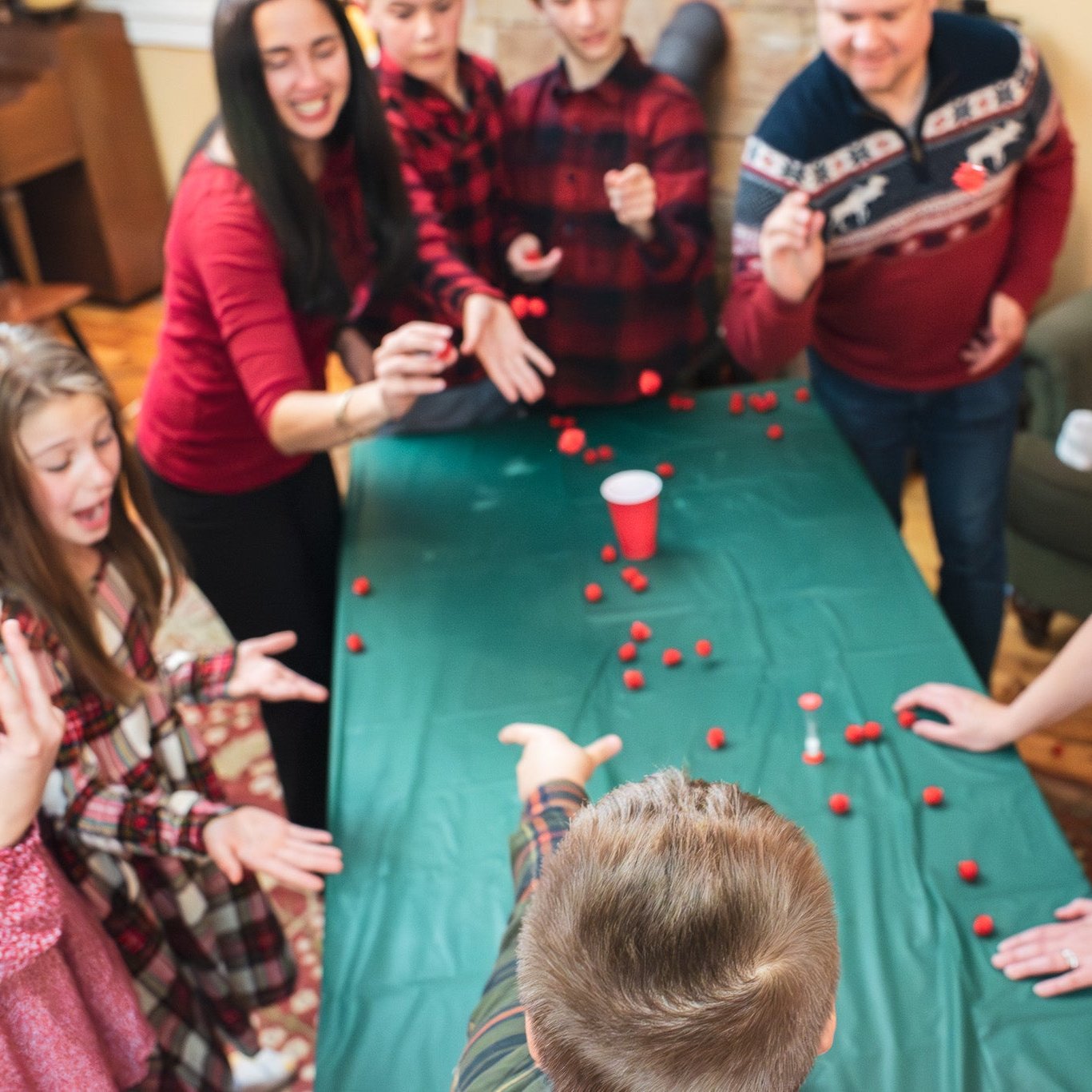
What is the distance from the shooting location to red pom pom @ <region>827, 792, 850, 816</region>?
142cm

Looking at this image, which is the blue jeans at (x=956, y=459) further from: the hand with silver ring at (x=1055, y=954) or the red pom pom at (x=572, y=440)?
the hand with silver ring at (x=1055, y=954)

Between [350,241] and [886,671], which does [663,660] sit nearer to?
[886,671]

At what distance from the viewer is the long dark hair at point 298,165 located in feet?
5.67

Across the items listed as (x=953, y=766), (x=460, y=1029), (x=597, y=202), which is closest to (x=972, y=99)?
(x=597, y=202)

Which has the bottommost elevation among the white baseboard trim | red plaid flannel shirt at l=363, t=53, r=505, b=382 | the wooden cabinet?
the wooden cabinet

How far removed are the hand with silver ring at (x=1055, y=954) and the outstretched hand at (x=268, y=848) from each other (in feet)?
2.51

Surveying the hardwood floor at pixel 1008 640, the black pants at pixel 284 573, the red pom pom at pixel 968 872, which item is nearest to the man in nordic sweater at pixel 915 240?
the hardwood floor at pixel 1008 640

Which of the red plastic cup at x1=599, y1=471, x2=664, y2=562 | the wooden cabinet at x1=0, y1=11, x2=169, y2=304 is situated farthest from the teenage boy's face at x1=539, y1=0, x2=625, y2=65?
the wooden cabinet at x1=0, y1=11, x2=169, y2=304

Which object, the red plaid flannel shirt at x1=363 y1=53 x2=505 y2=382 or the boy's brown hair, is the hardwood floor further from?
the boy's brown hair

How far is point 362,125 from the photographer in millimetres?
1905

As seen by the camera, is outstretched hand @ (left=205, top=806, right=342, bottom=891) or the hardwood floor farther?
the hardwood floor

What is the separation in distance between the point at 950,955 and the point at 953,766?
28 centimetres

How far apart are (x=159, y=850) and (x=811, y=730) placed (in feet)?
2.80

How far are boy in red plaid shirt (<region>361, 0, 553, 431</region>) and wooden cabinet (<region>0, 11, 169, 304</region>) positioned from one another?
2764mm
